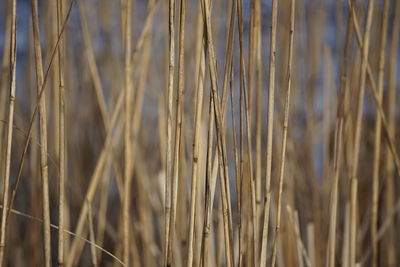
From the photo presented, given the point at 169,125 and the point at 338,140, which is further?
the point at 338,140

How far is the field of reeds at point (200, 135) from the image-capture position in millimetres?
623

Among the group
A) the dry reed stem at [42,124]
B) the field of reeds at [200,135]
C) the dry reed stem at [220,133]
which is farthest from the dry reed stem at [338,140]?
the dry reed stem at [42,124]

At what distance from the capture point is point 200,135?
0.69 m

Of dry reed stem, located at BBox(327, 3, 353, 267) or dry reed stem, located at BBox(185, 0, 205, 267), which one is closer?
dry reed stem, located at BBox(185, 0, 205, 267)

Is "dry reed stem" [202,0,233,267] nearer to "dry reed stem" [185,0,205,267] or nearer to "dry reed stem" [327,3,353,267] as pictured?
"dry reed stem" [185,0,205,267]

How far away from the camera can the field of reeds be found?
0.62 m

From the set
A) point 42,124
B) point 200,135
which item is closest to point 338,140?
point 200,135

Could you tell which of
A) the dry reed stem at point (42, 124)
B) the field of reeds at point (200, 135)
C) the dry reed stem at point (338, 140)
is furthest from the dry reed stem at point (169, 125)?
the dry reed stem at point (338, 140)

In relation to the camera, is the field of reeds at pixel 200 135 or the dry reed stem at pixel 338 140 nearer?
the field of reeds at pixel 200 135

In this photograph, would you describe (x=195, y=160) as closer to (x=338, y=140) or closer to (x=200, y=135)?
(x=200, y=135)

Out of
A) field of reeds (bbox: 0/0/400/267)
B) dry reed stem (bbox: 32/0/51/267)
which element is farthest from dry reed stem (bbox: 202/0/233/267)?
dry reed stem (bbox: 32/0/51/267)

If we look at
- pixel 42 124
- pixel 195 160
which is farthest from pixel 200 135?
pixel 42 124

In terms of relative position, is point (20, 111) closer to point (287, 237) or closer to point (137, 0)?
point (137, 0)

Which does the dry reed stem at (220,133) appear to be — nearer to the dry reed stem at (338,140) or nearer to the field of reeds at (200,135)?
the field of reeds at (200,135)
